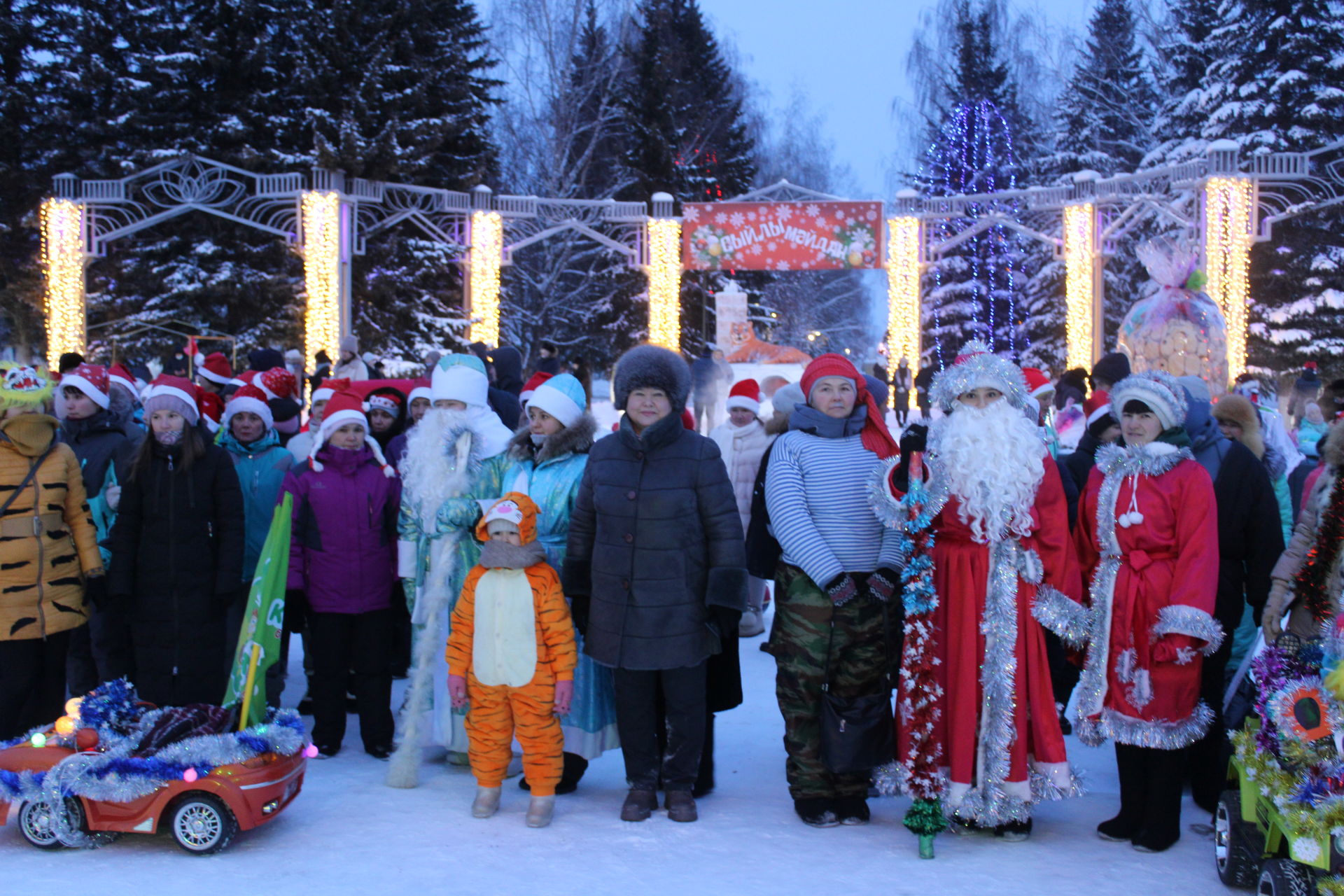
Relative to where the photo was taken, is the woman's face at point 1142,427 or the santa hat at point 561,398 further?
the santa hat at point 561,398

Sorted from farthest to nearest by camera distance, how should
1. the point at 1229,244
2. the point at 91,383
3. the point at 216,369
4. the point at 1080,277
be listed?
the point at 1080,277 < the point at 1229,244 < the point at 216,369 < the point at 91,383

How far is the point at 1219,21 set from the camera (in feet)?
89.0

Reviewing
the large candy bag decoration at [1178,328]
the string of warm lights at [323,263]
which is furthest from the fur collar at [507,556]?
the string of warm lights at [323,263]

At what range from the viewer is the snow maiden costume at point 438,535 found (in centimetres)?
488

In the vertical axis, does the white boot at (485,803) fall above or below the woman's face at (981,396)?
below

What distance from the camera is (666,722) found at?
15.0 feet

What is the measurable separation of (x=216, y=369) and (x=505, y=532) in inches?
199

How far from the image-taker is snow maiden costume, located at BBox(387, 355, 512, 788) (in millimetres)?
4879

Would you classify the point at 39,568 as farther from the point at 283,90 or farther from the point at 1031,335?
the point at 1031,335

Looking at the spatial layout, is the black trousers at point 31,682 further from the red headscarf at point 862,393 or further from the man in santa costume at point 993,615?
the man in santa costume at point 993,615

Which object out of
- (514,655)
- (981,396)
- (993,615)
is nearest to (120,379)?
(514,655)

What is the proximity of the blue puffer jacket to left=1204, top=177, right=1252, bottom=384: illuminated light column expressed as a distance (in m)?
14.2

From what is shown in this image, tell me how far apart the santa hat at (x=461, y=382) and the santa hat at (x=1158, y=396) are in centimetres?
266

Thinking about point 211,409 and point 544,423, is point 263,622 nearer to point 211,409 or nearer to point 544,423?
point 544,423
